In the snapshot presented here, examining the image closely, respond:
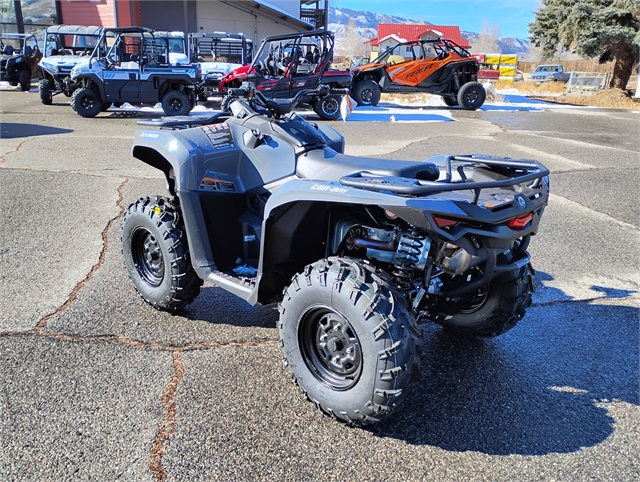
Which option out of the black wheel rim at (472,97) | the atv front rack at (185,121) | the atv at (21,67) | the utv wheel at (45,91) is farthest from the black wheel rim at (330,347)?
the atv at (21,67)

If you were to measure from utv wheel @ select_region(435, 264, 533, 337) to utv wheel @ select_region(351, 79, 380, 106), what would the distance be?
1513 cm

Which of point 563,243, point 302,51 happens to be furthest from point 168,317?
point 302,51

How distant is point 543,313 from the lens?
383 centimetres

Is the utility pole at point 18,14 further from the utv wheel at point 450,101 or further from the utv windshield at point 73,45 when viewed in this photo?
the utv wheel at point 450,101

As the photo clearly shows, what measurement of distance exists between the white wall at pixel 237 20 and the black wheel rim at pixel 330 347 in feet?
109

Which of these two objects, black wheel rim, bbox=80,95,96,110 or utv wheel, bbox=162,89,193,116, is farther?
utv wheel, bbox=162,89,193,116

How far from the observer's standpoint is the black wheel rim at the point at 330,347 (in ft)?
8.14

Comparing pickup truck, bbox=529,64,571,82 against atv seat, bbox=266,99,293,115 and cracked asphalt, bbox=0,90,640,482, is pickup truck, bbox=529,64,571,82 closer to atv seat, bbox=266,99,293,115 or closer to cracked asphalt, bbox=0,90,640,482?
cracked asphalt, bbox=0,90,640,482

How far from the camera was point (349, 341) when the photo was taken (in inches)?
97.7

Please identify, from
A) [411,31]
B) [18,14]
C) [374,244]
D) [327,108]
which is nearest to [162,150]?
[374,244]

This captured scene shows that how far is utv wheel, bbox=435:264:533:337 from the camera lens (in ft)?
9.95

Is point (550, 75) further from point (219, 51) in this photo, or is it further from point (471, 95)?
point (219, 51)

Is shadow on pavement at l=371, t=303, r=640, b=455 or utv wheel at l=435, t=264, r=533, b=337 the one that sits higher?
utv wheel at l=435, t=264, r=533, b=337

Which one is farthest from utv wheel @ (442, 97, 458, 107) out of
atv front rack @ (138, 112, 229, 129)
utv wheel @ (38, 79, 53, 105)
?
atv front rack @ (138, 112, 229, 129)
